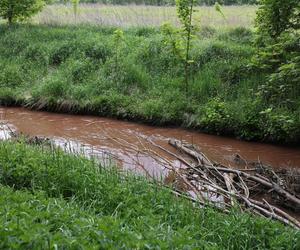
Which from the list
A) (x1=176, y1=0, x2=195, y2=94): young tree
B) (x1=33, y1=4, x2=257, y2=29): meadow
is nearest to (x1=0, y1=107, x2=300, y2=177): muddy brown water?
(x1=176, y1=0, x2=195, y2=94): young tree

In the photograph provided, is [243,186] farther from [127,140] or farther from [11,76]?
[11,76]

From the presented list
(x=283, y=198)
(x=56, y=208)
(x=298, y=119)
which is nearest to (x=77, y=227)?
(x=56, y=208)

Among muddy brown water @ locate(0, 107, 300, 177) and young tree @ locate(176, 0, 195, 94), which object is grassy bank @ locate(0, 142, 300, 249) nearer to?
muddy brown water @ locate(0, 107, 300, 177)

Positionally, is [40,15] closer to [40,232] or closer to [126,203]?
[126,203]

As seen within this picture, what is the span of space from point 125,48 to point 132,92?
2.55 meters

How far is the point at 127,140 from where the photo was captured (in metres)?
10.5

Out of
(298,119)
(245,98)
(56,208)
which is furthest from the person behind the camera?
(245,98)

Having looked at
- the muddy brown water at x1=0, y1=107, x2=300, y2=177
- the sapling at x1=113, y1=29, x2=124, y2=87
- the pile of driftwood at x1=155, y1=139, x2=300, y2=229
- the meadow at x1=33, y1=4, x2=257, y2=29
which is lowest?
the muddy brown water at x1=0, y1=107, x2=300, y2=177

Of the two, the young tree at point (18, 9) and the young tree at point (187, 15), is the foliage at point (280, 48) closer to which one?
the young tree at point (187, 15)

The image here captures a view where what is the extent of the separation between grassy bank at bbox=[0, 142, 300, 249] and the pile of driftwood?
80 centimetres

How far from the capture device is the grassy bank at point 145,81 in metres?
10.8

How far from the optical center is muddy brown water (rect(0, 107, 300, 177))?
29.5 feet

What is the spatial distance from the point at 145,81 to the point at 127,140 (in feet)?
10.6

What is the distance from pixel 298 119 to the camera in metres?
9.87
